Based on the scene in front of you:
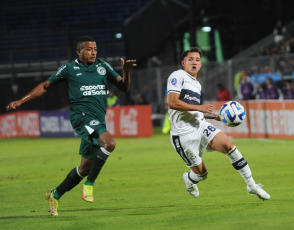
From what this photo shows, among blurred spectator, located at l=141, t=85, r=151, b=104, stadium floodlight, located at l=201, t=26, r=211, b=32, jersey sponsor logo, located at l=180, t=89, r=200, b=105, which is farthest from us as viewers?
stadium floodlight, located at l=201, t=26, r=211, b=32

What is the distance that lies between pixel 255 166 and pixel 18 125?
1909cm

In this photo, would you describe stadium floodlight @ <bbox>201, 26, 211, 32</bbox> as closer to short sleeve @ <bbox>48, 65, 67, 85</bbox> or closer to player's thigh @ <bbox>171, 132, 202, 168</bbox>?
player's thigh @ <bbox>171, 132, 202, 168</bbox>

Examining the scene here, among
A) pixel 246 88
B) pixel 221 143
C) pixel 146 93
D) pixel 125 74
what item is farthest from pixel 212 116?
pixel 146 93

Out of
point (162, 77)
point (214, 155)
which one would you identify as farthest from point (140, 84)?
point (214, 155)

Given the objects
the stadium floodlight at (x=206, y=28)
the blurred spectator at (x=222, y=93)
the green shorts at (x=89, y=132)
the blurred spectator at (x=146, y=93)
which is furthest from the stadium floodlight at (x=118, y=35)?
the green shorts at (x=89, y=132)

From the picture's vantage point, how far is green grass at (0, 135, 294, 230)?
841cm

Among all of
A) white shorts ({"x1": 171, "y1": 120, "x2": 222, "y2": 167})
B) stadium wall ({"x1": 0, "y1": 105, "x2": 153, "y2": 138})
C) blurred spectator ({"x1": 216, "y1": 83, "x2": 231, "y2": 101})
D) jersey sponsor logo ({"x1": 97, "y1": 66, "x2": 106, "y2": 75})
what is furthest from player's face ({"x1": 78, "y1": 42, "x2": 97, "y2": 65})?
blurred spectator ({"x1": 216, "y1": 83, "x2": 231, "y2": 101})

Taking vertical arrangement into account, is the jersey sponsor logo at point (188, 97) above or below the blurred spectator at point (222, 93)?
above

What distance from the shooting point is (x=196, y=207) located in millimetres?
9500

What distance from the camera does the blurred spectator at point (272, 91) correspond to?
2581 centimetres

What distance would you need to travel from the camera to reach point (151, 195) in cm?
1104

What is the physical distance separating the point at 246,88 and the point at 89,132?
18.2m

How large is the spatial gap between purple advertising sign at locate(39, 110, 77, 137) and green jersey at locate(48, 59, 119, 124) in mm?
20441

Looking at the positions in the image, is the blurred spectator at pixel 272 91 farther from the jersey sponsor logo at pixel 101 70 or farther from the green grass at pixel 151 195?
the jersey sponsor logo at pixel 101 70
